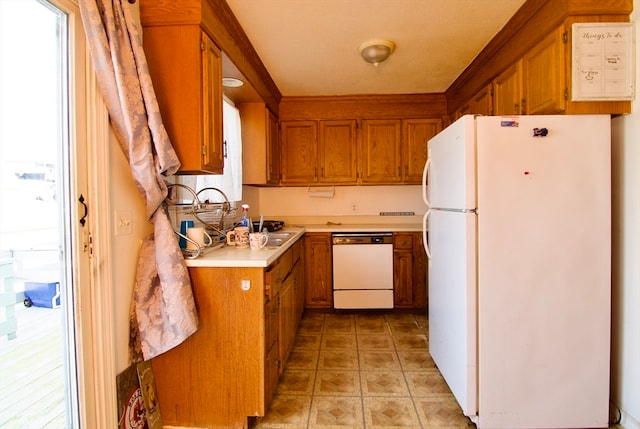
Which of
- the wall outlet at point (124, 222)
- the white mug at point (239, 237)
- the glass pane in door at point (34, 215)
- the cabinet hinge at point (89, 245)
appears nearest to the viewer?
the glass pane in door at point (34, 215)

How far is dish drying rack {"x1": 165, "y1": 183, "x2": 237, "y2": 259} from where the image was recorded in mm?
1681

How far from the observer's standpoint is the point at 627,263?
1.63 meters

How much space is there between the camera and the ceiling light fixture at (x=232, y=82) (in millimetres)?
2362

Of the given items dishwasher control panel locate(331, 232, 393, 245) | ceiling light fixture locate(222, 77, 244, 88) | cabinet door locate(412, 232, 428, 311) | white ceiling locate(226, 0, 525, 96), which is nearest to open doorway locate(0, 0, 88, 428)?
white ceiling locate(226, 0, 525, 96)

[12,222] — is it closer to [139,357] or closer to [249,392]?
[139,357]

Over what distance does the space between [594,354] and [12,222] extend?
2658mm

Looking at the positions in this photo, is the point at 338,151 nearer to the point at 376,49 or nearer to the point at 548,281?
the point at 376,49

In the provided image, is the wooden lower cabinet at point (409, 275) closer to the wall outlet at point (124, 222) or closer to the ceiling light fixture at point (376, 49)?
the ceiling light fixture at point (376, 49)

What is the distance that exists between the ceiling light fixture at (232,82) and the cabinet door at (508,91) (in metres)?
1.97

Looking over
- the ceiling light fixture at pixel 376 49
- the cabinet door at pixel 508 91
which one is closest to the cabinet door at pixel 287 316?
the ceiling light fixture at pixel 376 49

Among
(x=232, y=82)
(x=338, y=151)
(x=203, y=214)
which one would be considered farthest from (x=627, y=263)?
(x=232, y=82)

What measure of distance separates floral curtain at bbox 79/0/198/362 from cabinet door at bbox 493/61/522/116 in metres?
2.22

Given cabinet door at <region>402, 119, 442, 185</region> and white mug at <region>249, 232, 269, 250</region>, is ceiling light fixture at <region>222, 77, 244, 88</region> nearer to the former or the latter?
white mug at <region>249, 232, 269, 250</region>

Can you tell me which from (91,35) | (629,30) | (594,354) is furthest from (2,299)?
(629,30)
